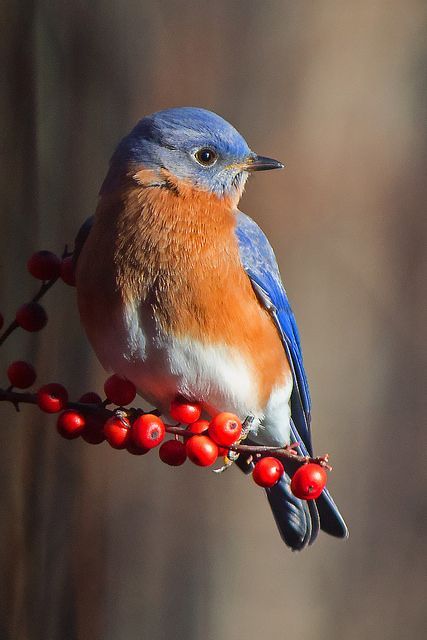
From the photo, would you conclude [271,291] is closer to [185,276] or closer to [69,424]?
[185,276]

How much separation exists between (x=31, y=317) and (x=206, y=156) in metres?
0.31

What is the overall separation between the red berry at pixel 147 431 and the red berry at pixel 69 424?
71 mm

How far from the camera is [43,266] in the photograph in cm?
110

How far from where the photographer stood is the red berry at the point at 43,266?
3.57ft

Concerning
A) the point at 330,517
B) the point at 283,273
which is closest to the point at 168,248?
the point at 330,517

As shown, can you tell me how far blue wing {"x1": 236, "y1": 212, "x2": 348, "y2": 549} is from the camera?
1118 millimetres

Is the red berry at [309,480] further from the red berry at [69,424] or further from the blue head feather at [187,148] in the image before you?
the blue head feather at [187,148]

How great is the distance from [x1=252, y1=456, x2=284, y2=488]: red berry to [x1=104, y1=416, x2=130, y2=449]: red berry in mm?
162

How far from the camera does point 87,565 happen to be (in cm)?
Answer: 190

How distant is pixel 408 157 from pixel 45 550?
1.17 m

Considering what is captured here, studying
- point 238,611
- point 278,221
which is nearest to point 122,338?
point 278,221

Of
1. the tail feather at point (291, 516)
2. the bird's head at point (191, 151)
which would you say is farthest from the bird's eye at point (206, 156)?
the tail feather at point (291, 516)

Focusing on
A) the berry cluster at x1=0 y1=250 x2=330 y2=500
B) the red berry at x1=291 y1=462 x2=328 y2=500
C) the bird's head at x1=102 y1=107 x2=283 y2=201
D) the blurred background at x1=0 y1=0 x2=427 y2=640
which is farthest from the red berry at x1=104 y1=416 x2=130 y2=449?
the blurred background at x1=0 y1=0 x2=427 y2=640

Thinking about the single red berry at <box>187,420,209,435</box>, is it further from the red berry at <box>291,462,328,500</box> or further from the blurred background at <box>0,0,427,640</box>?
the blurred background at <box>0,0,427,640</box>
